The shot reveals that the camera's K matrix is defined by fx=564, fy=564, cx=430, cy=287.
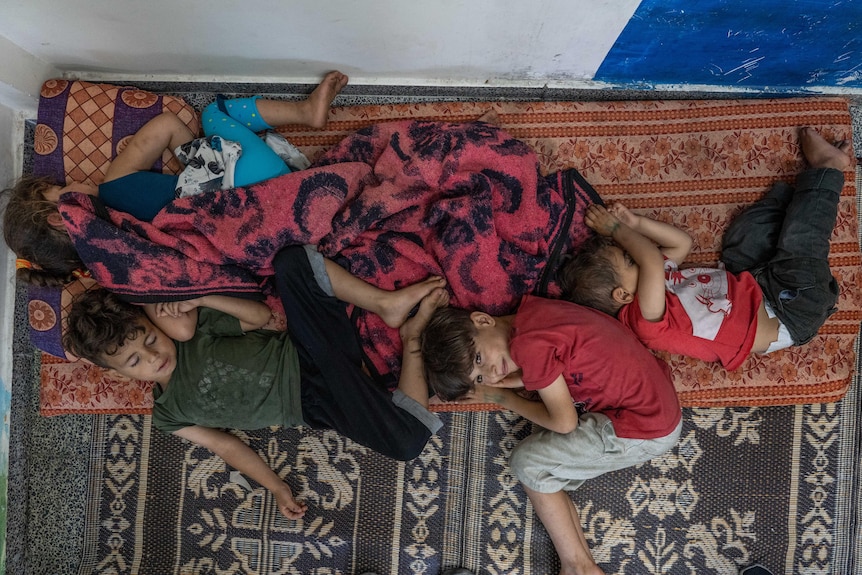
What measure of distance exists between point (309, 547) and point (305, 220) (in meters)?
0.97

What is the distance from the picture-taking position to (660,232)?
1.46 m

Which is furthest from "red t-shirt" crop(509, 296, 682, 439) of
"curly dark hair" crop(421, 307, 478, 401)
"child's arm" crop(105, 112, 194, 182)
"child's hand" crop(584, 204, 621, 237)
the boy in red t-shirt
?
"child's arm" crop(105, 112, 194, 182)

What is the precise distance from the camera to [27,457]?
171 cm

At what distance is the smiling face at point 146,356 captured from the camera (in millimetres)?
1417

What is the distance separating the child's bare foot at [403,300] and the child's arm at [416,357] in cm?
2

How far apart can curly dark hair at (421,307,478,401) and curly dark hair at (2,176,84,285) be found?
973mm

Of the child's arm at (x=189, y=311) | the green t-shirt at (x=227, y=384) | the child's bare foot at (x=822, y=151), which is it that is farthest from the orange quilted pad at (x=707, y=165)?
the child's arm at (x=189, y=311)

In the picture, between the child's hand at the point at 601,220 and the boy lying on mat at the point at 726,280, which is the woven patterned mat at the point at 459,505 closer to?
the boy lying on mat at the point at 726,280

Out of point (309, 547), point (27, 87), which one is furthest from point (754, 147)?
point (27, 87)

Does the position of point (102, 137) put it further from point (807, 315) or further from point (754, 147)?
point (807, 315)

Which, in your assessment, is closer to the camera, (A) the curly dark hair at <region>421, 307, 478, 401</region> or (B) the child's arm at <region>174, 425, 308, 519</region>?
(A) the curly dark hair at <region>421, 307, 478, 401</region>

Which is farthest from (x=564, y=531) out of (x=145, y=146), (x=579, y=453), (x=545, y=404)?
(x=145, y=146)

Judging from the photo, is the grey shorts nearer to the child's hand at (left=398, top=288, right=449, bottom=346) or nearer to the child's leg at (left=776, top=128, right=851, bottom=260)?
the child's hand at (left=398, top=288, right=449, bottom=346)

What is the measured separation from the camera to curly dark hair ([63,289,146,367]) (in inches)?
54.0
